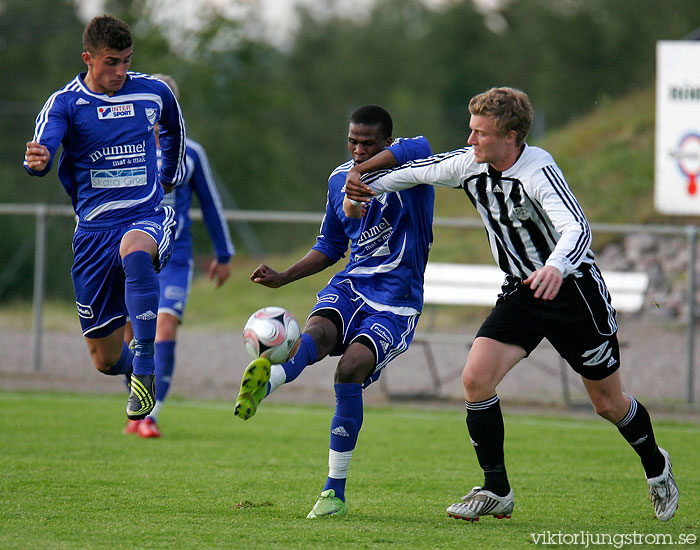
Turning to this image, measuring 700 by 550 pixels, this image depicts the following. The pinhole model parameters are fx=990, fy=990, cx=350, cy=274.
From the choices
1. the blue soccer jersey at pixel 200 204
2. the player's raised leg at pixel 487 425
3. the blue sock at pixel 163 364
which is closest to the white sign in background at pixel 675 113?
the blue soccer jersey at pixel 200 204

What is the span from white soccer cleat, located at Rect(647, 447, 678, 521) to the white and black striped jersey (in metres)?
1.22

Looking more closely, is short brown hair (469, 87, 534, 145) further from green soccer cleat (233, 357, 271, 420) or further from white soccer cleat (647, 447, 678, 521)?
white soccer cleat (647, 447, 678, 521)

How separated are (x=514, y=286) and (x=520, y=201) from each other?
521 mm

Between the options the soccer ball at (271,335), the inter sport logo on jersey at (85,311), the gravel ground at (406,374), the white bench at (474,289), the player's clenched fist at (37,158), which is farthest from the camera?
the gravel ground at (406,374)

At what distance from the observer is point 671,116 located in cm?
1228

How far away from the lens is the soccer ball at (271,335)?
479 cm

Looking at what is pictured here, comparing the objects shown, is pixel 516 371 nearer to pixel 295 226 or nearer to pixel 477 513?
pixel 477 513

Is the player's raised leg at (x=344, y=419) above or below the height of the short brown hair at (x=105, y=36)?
below

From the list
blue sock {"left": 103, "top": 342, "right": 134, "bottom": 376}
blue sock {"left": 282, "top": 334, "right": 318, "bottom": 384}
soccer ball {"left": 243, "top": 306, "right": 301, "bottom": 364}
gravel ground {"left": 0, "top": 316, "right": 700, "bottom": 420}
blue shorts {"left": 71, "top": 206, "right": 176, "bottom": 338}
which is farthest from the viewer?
gravel ground {"left": 0, "top": 316, "right": 700, "bottom": 420}

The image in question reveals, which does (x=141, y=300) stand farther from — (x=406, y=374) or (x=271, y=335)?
(x=406, y=374)

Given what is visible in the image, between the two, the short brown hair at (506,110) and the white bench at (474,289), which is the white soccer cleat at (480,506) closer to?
the short brown hair at (506,110)

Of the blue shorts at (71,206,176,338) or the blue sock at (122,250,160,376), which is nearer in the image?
the blue sock at (122,250,160,376)

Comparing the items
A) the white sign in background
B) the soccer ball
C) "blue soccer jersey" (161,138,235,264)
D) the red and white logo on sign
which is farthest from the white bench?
the soccer ball

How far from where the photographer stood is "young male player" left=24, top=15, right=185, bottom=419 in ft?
18.9
